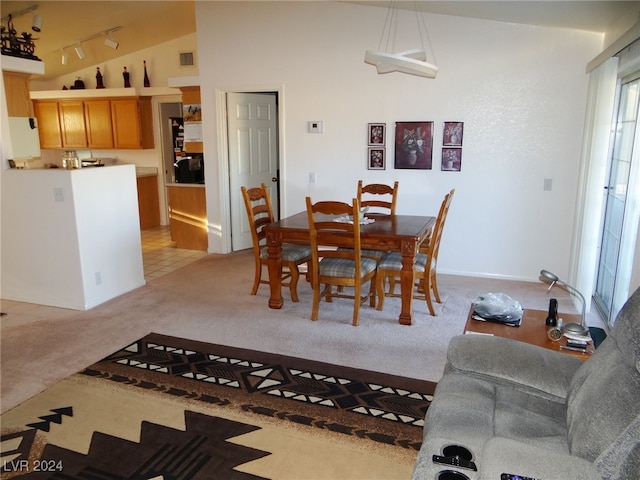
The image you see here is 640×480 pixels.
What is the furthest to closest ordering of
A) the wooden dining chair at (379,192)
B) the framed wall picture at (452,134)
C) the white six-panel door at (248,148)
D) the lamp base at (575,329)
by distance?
the white six-panel door at (248,148) < the framed wall picture at (452,134) < the wooden dining chair at (379,192) < the lamp base at (575,329)

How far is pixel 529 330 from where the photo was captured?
2.63 metres

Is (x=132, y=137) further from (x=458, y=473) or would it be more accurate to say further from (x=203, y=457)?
(x=458, y=473)

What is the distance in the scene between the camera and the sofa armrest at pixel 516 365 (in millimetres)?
1959

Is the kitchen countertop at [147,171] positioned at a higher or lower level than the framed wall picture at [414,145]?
lower

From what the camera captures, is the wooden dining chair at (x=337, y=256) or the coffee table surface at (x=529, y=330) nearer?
the coffee table surface at (x=529, y=330)

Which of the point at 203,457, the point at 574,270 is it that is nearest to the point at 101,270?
the point at 203,457

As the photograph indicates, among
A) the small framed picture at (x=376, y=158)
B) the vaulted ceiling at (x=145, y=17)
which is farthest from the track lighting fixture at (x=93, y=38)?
the small framed picture at (x=376, y=158)

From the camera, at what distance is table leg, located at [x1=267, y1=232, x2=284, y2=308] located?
3.95m

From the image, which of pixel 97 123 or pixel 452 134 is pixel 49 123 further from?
pixel 452 134

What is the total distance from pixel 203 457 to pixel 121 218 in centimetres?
288

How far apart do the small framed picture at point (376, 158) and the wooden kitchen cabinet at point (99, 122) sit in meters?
4.55

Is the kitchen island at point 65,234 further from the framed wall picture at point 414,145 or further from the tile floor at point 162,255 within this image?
the framed wall picture at point 414,145

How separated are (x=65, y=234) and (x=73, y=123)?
4.44 metres

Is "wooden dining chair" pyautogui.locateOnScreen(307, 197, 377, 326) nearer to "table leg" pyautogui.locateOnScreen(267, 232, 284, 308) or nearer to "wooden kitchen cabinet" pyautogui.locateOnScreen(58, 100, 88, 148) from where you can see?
"table leg" pyautogui.locateOnScreen(267, 232, 284, 308)
